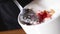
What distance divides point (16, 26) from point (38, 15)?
14cm

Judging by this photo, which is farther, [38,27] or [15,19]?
[15,19]

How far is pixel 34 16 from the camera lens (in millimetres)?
567

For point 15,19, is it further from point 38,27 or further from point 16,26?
point 38,27

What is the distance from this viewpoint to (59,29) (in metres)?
0.57

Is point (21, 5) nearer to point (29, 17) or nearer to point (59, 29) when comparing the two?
point (29, 17)

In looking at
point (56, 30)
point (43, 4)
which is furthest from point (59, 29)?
point (43, 4)

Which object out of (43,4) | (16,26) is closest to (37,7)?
(43,4)

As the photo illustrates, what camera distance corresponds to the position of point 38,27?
52cm

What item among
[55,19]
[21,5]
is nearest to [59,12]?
[55,19]

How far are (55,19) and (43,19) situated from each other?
47mm

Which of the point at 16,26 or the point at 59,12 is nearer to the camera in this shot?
the point at 59,12

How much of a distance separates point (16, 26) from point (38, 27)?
0.16m

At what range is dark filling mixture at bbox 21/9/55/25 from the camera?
1.79ft

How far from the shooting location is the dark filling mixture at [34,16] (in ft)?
1.79
